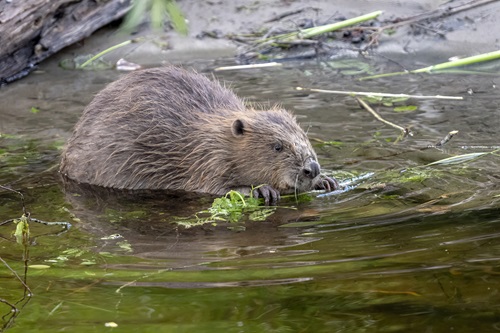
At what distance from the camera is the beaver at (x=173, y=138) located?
5.25 metres

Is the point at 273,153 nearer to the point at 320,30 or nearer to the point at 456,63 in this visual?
the point at 456,63

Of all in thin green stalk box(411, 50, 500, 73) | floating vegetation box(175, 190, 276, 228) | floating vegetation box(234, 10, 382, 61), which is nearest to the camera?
floating vegetation box(175, 190, 276, 228)

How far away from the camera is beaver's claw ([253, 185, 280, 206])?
4941mm

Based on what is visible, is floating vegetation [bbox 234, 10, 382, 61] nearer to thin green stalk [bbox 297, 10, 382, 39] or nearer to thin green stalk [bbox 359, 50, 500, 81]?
thin green stalk [bbox 297, 10, 382, 39]

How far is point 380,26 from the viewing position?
8.29 m

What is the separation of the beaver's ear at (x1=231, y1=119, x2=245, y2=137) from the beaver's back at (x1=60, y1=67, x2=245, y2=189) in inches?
11.7

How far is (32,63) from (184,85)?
2957 millimetres

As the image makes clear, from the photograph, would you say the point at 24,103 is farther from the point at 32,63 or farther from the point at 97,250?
the point at 97,250

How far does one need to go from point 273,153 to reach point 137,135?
3.04 feet

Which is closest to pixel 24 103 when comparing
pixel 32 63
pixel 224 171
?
pixel 32 63

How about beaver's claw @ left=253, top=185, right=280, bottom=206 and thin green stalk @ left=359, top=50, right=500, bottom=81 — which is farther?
thin green stalk @ left=359, top=50, right=500, bottom=81

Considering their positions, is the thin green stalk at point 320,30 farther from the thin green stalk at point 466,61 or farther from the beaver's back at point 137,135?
the beaver's back at point 137,135

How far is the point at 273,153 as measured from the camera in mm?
5129

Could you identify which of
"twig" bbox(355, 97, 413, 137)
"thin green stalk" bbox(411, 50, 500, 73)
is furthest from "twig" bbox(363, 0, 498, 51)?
"twig" bbox(355, 97, 413, 137)
